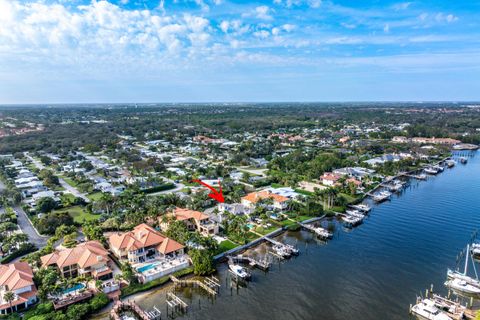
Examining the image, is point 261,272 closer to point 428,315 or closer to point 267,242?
point 267,242

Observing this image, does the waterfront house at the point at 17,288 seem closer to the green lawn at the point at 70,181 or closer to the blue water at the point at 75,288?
the blue water at the point at 75,288

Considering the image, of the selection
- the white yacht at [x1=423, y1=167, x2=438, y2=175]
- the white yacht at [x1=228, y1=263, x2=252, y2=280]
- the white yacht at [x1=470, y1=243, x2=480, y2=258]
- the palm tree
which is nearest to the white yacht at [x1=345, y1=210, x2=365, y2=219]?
the white yacht at [x1=470, y1=243, x2=480, y2=258]

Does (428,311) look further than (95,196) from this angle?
No

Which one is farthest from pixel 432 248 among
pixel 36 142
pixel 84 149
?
pixel 36 142

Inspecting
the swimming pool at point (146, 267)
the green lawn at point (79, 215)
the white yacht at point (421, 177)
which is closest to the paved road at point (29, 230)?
the green lawn at point (79, 215)

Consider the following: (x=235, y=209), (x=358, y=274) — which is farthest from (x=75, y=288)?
(x=358, y=274)

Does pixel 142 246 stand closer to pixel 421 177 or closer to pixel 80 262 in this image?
pixel 80 262
